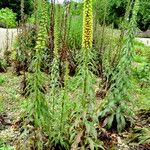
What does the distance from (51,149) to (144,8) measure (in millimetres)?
19647

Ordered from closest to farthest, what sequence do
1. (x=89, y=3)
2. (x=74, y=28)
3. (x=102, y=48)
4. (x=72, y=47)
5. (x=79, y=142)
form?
(x=89, y=3)
(x=79, y=142)
(x=102, y=48)
(x=72, y=47)
(x=74, y=28)

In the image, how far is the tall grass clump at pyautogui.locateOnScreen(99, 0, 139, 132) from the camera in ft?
18.3

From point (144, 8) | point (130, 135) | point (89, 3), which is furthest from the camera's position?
point (144, 8)

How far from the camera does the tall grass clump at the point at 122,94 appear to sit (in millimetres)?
5570

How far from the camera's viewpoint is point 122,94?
5746 millimetres

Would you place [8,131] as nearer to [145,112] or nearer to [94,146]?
[94,146]

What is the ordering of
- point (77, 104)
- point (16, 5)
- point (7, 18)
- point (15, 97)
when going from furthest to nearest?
point (16, 5), point (7, 18), point (15, 97), point (77, 104)

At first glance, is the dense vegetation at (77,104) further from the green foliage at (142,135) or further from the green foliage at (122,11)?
the green foliage at (122,11)

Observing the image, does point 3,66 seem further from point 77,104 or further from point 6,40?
point 77,104

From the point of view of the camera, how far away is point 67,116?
5188 mm

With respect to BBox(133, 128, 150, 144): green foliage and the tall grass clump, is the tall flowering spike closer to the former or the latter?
the tall grass clump

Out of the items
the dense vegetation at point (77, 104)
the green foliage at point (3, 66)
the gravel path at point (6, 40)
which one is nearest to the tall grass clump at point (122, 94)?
the dense vegetation at point (77, 104)

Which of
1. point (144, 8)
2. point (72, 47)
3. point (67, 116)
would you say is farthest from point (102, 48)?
point (144, 8)

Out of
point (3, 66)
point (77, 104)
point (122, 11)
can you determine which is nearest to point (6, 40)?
point (3, 66)
